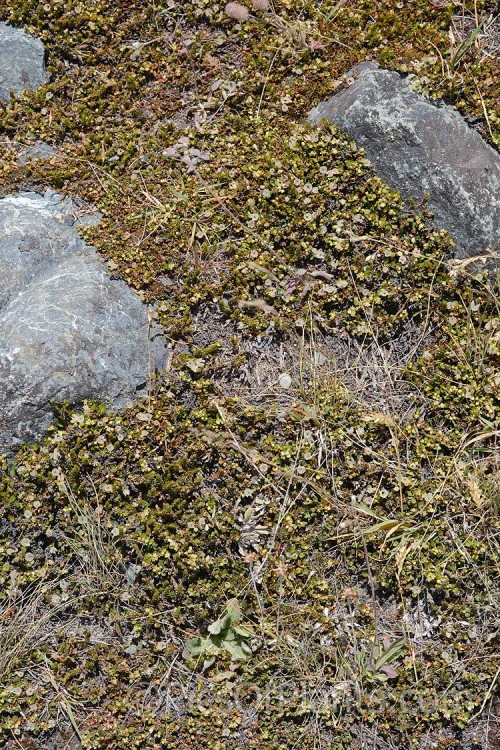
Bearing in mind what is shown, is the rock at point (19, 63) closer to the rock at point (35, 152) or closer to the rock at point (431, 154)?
the rock at point (35, 152)

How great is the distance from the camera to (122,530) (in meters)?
4.86

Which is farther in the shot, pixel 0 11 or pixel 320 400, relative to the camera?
pixel 0 11

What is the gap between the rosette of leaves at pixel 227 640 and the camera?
470cm

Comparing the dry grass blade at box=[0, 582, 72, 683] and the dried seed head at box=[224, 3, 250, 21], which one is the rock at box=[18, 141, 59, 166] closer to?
the dried seed head at box=[224, 3, 250, 21]

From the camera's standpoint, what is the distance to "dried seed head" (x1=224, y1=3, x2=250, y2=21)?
Answer: 19.0 ft

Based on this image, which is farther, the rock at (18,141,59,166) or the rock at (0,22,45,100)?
the rock at (0,22,45,100)

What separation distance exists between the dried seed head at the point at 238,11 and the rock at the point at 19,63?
1.66m

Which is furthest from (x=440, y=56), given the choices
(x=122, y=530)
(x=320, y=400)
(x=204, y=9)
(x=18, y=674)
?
(x=18, y=674)

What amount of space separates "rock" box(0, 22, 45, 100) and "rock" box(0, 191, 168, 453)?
1.03 meters

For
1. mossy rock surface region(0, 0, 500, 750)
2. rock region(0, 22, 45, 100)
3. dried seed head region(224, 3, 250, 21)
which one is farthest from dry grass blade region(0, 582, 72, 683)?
dried seed head region(224, 3, 250, 21)

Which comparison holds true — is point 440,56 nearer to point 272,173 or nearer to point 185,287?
point 272,173

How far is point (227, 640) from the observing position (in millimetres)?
4734

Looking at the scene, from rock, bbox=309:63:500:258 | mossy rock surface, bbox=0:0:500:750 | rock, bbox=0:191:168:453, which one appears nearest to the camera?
mossy rock surface, bbox=0:0:500:750

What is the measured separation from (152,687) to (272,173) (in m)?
3.89
